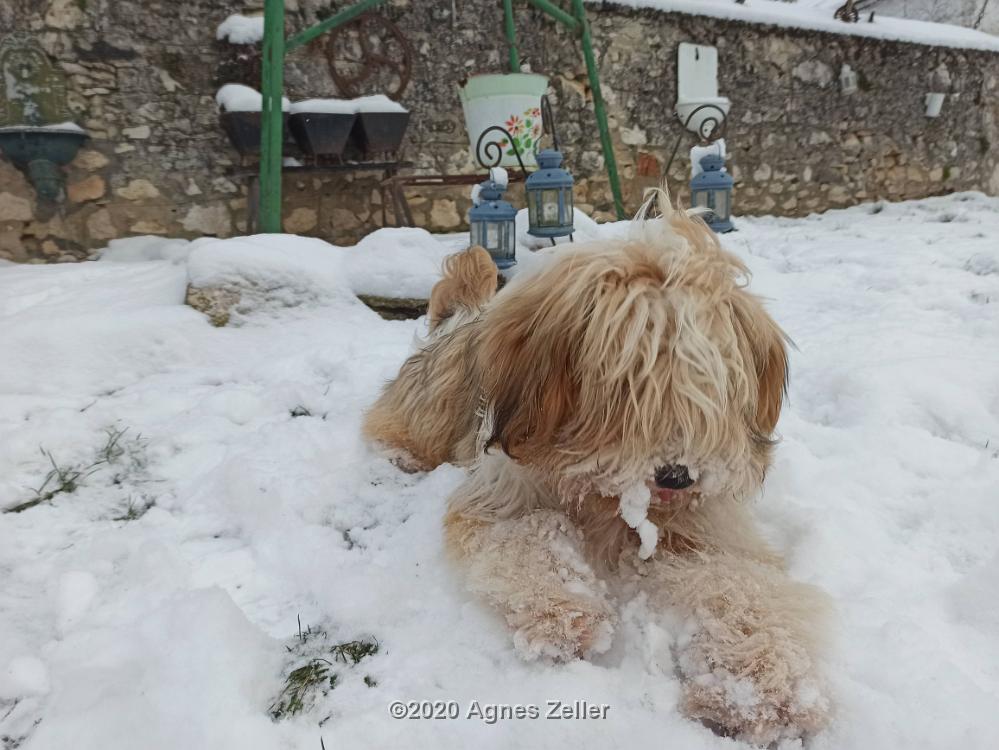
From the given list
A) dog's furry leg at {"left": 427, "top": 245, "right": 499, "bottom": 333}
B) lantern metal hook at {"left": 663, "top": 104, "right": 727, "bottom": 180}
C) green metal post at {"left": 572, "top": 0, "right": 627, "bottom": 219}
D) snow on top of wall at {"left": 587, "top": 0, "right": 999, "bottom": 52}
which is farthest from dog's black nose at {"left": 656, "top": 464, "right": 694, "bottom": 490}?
snow on top of wall at {"left": 587, "top": 0, "right": 999, "bottom": 52}

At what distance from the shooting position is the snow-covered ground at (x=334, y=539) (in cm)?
128

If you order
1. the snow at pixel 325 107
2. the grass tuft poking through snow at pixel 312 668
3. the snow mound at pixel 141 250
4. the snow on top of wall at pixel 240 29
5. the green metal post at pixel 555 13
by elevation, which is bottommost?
the grass tuft poking through snow at pixel 312 668

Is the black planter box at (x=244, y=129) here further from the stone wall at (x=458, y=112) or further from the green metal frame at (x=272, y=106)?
the green metal frame at (x=272, y=106)

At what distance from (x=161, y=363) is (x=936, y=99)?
A: 1113 cm

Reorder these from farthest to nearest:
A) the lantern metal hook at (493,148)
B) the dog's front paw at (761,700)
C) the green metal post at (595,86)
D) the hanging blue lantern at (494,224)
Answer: the green metal post at (595,86), the lantern metal hook at (493,148), the hanging blue lantern at (494,224), the dog's front paw at (761,700)

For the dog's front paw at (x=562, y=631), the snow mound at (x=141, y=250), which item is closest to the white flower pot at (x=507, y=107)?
the snow mound at (x=141, y=250)

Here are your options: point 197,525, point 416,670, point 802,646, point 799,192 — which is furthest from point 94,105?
point 799,192

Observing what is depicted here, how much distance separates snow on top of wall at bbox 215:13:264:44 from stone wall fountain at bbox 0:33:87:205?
4.49 ft

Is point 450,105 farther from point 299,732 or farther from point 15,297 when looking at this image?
point 299,732

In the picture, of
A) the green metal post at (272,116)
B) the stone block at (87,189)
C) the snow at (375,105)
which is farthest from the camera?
the snow at (375,105)

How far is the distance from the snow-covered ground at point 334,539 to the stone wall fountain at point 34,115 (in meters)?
1.80

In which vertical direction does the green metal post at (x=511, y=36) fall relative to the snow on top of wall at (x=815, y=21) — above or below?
below

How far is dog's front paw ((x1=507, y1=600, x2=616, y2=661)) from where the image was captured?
1.43 metres

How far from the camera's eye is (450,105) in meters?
6.60
